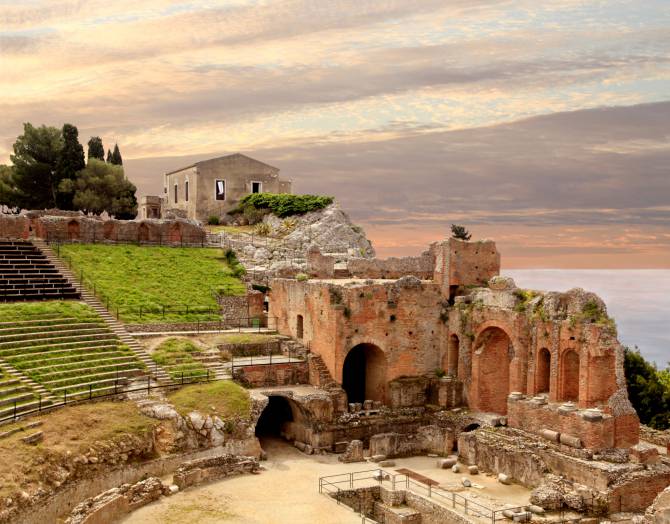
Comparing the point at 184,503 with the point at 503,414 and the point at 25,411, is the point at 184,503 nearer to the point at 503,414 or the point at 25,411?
the point at 25,411

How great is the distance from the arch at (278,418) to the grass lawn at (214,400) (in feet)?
10.8

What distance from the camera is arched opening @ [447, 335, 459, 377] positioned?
36.4m

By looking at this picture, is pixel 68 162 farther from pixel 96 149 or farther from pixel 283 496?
pixel 283 496

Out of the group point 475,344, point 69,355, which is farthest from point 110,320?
point 475,344

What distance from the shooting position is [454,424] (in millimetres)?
33375

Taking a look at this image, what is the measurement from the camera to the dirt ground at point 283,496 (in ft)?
77.5

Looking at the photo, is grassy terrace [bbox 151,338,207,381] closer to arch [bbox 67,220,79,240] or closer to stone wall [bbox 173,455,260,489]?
stone wall [bbox 173,455,260,489]

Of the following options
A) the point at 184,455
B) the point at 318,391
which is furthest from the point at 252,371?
the point at 184,455

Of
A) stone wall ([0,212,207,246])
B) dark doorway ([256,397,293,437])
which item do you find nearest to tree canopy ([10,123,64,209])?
stone wall ([0,212,207,246])

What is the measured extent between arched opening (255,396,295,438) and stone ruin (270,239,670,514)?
540mm

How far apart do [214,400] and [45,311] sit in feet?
35.0

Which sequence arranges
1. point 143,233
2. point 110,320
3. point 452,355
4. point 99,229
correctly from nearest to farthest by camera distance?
point 452,355, point 110,320, point 99,229, point 143,233

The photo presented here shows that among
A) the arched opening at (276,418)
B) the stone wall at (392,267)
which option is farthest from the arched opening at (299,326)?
the stone wall at (392,267)

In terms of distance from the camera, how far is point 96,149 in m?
66.8
